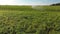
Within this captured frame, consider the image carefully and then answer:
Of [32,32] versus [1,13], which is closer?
[32,32]

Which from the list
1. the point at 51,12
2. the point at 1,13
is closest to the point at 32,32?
the point at 51,12

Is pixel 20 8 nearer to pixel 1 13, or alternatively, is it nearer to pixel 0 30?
pixel 1 13

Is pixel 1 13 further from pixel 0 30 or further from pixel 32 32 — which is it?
pixel 32 32

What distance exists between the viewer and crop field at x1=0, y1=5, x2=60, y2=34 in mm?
1463

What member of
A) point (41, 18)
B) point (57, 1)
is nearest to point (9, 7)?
point (41, 18)

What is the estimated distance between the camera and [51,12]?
1.50 meters

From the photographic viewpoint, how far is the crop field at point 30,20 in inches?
57.6

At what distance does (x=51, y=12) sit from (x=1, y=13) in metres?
0.56

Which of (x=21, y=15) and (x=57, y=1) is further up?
(x=57, y=1)

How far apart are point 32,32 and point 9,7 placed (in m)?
0.38

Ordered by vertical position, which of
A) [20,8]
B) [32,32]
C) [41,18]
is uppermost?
[20,8]

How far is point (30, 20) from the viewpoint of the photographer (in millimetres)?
1501

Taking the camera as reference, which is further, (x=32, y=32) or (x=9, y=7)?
(x=9, y=7)

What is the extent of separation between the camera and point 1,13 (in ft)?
5.15
